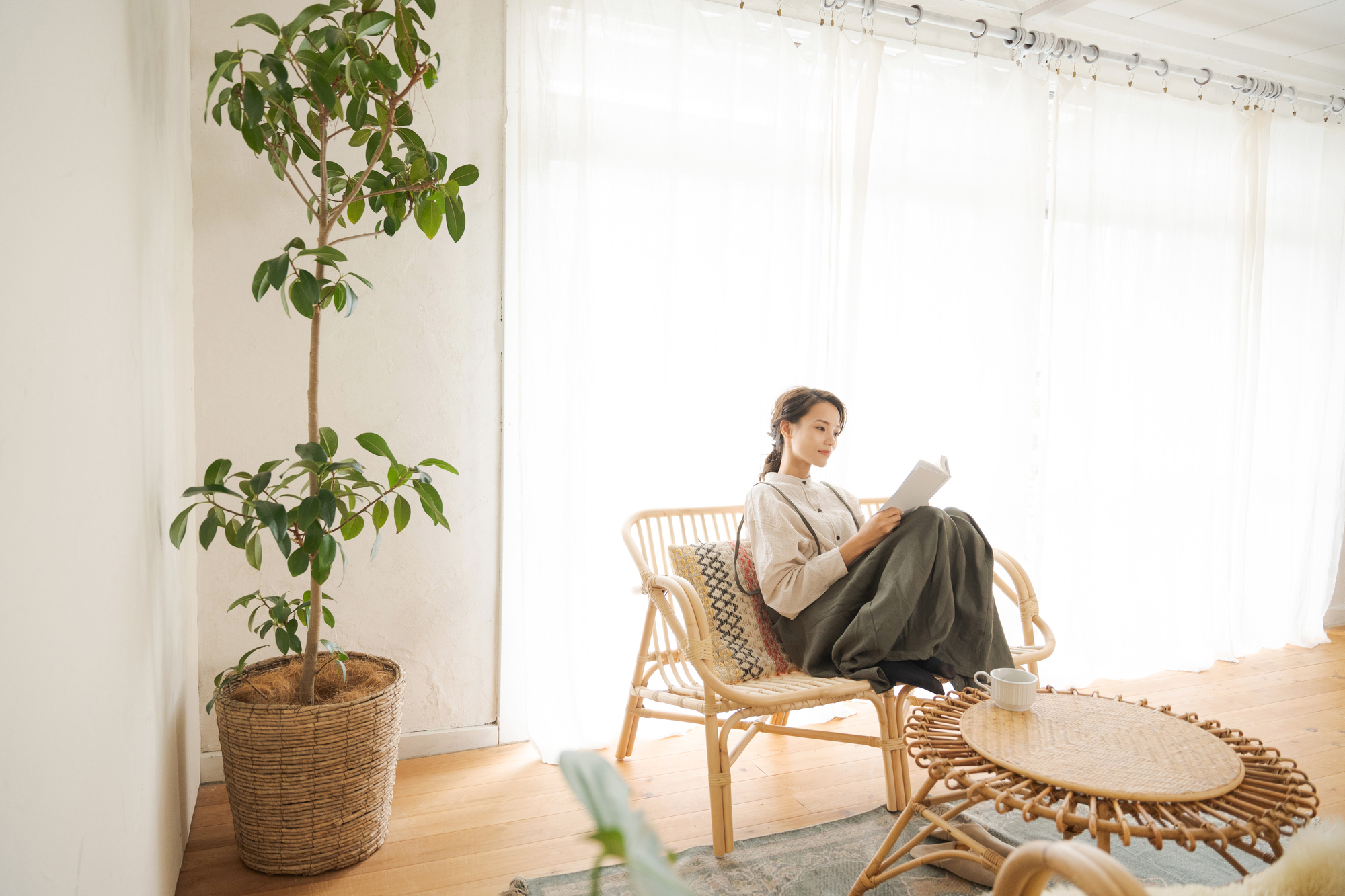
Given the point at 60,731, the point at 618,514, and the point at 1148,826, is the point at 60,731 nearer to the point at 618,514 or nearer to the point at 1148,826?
the point at 1148,826

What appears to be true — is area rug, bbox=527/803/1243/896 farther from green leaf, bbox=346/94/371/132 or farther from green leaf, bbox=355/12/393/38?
green leaf, bbox=355/12/393/38

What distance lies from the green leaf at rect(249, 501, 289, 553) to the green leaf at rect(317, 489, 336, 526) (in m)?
0.07

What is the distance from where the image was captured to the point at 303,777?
177 centimetres

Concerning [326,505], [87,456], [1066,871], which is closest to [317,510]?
A: [326,505]

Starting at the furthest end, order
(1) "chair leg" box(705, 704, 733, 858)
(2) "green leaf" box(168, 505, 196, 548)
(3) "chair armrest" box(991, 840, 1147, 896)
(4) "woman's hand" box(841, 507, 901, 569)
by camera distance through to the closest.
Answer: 1. (4) "woman's hand" box(841, 507, 901, 569)
2. (1) "chair leg" box(705, 704, 733, 858)
3. (2) "green leaf" box(168, 505, 196, 548)
4. (3) "chair armrest" box(991, 840, 1147, 896)

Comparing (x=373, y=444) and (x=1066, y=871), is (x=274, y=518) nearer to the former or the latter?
(x=373, y=444)

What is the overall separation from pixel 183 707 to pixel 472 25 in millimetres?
1991

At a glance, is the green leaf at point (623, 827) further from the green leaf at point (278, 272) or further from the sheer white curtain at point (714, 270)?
the sheer white curtain at point (714, 270)

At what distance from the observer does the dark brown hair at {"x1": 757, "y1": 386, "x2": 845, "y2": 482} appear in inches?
96.1

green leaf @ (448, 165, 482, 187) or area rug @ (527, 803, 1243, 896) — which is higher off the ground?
green leaf @ (448, 165, 482, 187)

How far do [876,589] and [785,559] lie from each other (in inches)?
10.3

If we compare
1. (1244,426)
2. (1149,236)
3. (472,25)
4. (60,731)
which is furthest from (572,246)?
(1244,426)

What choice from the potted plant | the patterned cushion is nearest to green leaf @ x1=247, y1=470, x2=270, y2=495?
the potted plant

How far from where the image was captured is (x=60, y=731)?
950 mm
